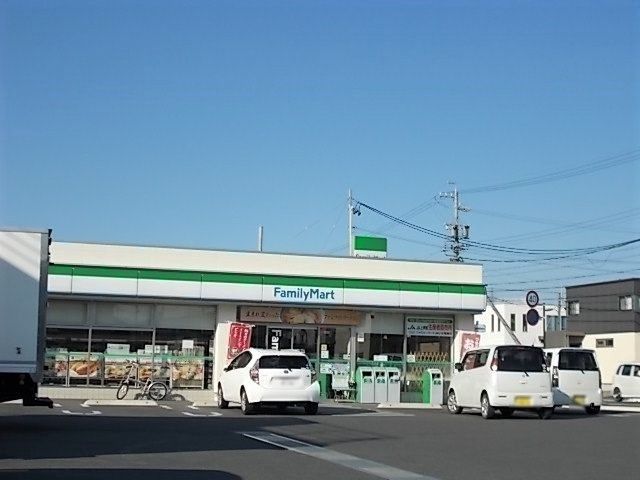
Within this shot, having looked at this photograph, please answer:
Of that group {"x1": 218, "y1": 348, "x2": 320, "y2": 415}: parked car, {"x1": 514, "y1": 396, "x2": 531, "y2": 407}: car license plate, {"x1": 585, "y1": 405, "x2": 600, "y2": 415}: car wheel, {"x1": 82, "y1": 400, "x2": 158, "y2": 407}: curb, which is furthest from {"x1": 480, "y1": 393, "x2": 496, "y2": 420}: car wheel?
{"x1": 82, "y1": 400, "x2": 158, "y2": 407}: curb

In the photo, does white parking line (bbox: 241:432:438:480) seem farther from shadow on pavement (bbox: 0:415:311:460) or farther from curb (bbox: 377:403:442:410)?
A: curb (bbox: 377:403:442:410)

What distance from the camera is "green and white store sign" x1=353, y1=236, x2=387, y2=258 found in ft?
109

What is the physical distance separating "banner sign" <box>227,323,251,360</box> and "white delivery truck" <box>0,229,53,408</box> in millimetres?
13047

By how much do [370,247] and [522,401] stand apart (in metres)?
12.4

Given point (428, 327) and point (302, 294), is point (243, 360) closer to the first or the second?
point (302, 294)

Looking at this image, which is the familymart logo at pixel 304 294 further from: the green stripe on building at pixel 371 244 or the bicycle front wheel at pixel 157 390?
the bicycle front wheel at pixel 157 390

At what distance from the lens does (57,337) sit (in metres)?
28.2

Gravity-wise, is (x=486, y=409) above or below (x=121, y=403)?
above

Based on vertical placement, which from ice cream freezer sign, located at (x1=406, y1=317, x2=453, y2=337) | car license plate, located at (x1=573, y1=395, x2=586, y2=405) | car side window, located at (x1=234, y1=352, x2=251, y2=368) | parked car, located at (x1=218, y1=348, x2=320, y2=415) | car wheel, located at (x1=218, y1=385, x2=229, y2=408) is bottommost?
car wheel, located at (x1=218, y1=385, x2=229, y2=408)

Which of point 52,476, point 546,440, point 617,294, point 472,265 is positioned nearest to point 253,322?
point 472,265

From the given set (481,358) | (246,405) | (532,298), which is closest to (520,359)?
(481,358)

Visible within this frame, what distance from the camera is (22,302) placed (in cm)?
1548

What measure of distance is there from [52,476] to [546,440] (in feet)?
30.6

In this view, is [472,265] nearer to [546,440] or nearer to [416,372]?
[416,372]
